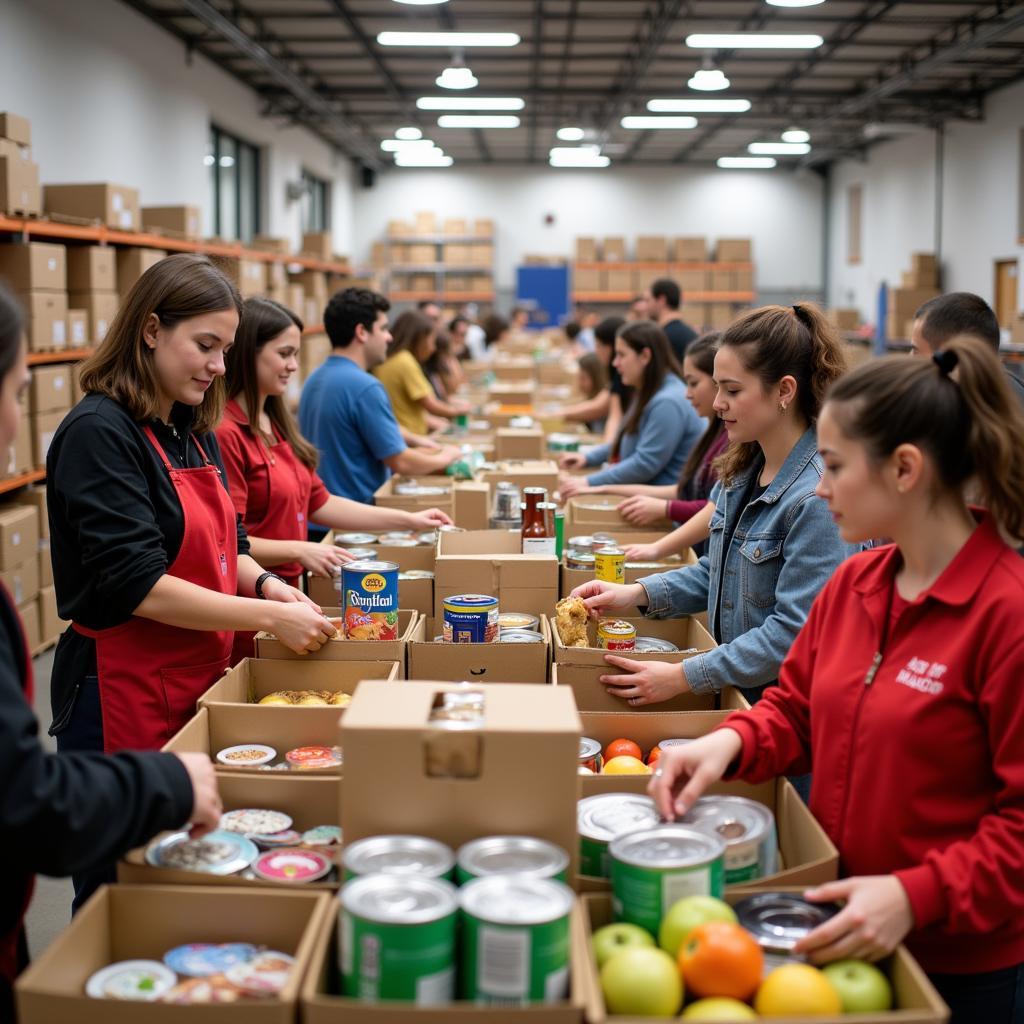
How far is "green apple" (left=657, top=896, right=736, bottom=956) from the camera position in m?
1.40

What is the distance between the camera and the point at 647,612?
3002 millimetres

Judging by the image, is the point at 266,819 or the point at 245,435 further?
the point at 245,435

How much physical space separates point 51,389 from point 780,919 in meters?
5.99

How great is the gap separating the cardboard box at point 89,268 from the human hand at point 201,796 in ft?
20.2

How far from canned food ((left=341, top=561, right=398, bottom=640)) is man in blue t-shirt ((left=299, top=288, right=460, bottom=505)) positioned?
241cm

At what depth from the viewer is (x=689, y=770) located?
178 cm

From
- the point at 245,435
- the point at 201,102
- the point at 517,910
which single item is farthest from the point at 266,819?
the point at 201,102

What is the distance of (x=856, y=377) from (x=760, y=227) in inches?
901

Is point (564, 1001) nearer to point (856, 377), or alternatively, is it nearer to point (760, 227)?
point (856, 377)

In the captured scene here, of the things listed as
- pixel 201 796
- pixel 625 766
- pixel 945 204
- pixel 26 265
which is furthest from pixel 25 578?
pixel 945 204

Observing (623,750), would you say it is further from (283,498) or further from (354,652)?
(283,498)

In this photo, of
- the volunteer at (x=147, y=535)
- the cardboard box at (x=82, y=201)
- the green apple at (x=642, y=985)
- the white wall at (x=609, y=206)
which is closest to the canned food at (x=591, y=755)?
the volunteer at (x=147, y=535)

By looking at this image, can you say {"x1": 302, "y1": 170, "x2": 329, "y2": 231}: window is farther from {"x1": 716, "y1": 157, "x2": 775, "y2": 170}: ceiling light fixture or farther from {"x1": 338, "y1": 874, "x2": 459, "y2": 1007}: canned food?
{"x1": 338, "y1": 874, "x2": 459, "y2": 1007}: canned food

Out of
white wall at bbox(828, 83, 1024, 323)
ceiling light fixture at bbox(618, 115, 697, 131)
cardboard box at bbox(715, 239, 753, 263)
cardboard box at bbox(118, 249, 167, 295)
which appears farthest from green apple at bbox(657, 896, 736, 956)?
cardboard box at bbox(715, 239, 753, 263)
